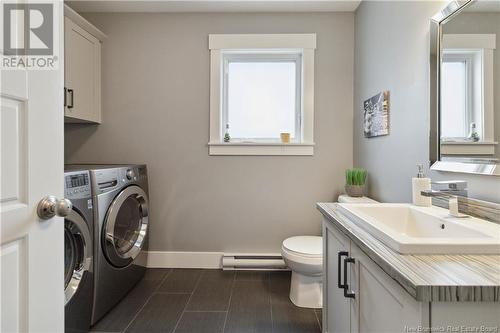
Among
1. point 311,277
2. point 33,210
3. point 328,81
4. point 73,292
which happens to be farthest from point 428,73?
point 73,292

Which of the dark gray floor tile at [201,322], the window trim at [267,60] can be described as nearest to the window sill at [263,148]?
the window trim at [267,60]

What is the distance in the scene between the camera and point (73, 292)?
54.8 inches

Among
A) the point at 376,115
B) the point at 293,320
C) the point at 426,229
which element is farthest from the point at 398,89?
the point at 293,320

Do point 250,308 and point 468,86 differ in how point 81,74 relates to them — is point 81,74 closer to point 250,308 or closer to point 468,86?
point 250,308

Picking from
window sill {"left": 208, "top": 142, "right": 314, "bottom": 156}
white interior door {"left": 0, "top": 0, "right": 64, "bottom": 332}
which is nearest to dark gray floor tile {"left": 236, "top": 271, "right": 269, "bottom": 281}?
window sill {"left": 208, "top": 142, "right": 314, "bottom": 156}

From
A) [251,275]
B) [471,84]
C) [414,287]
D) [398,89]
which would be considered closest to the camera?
[414,287]

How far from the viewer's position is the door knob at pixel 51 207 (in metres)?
0.77

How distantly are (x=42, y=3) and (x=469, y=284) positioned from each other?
1.33 meters

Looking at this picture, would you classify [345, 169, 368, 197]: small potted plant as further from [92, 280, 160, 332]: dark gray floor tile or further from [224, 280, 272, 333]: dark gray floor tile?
[92, 280, 160, 332]: dark gray floor tile

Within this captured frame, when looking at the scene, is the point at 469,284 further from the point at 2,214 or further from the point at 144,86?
the point at 144,86

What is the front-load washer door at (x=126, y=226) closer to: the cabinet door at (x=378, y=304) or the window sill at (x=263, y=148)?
the window sill at (x=263, y=148)

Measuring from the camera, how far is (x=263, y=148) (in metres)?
2.44

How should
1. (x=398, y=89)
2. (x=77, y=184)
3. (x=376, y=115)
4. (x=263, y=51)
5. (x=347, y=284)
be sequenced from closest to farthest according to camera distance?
(x=347, y=284) → (x=77, y=184) → (x=398, y=89) → (x=376, y=115) → (x=263, y=51)

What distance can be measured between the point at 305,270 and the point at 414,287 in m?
1.28
